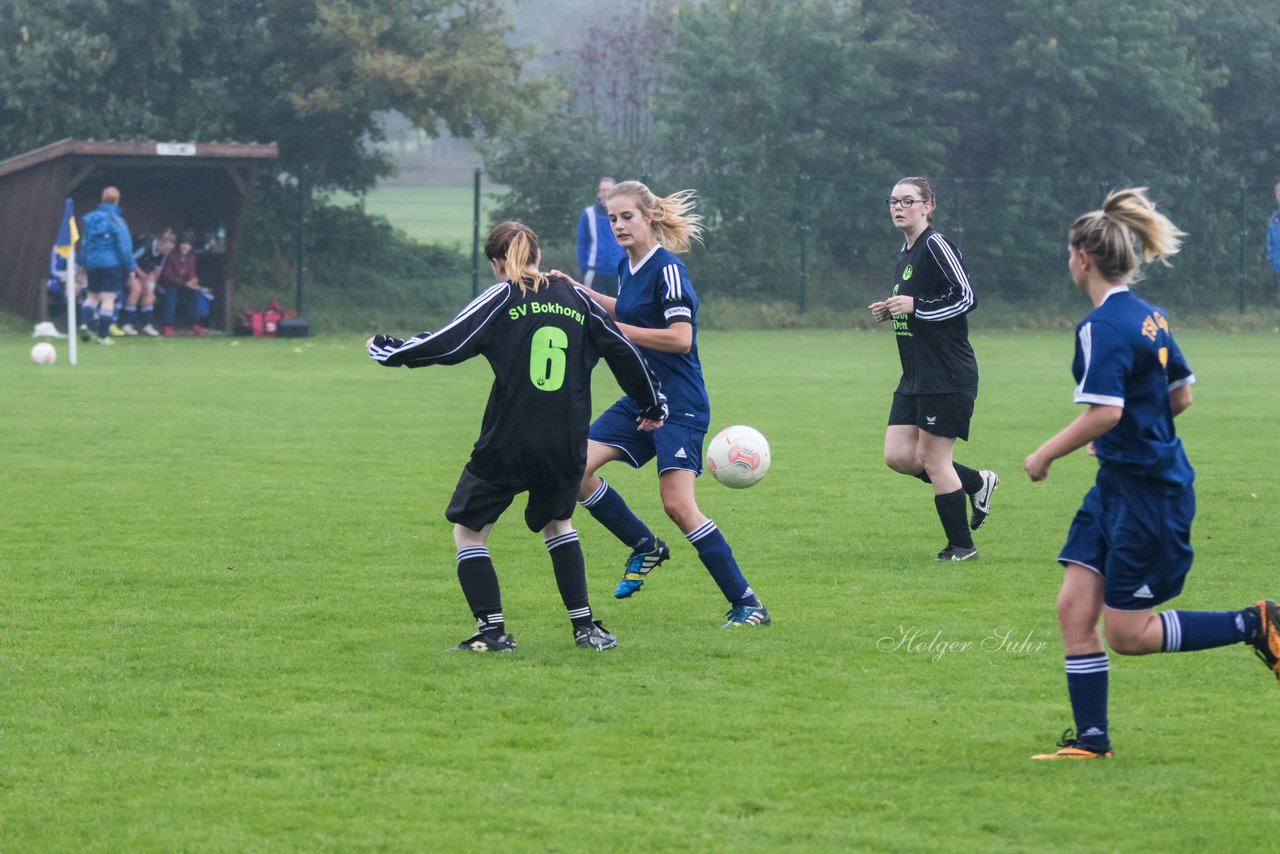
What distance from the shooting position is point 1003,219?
2983cm

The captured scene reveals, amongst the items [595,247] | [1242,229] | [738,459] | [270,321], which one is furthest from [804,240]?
[738,459]

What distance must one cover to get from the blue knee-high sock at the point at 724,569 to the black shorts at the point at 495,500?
2.19 ft

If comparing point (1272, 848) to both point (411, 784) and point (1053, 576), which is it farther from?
point (1053, 576)

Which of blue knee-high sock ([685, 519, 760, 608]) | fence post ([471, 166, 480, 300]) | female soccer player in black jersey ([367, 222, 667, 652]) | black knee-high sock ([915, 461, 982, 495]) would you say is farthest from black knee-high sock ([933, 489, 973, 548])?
fence post ([471, 166, 480, 300])

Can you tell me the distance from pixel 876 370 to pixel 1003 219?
11088 mm

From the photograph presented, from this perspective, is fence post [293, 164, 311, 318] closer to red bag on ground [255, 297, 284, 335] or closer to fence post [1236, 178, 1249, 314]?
red bag on ground [255, 297, 284, 335]

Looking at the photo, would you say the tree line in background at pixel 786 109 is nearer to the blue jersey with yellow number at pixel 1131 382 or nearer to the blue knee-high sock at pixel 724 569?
the blue knee-high sock at pixel 724 569

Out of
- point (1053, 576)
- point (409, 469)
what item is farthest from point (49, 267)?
point (1053, 576)

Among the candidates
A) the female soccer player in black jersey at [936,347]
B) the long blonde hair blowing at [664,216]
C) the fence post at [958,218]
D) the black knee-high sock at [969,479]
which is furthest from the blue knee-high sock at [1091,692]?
the fence post at [958,218]

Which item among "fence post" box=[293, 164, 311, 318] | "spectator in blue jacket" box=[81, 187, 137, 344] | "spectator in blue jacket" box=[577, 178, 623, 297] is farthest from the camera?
"fence post" box=[293, 164, 311, 318]

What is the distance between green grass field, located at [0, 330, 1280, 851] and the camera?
4219mm

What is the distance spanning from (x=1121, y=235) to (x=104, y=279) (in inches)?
799

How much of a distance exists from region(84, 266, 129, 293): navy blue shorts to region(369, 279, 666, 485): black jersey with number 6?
1801cm

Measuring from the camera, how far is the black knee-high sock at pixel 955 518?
806 cm
